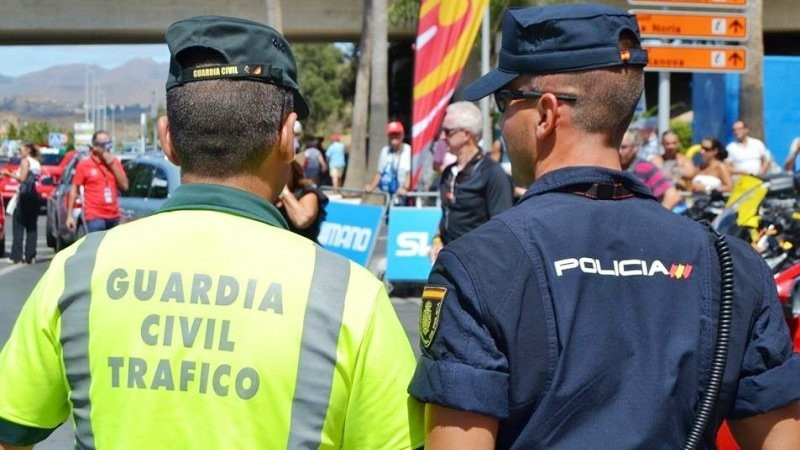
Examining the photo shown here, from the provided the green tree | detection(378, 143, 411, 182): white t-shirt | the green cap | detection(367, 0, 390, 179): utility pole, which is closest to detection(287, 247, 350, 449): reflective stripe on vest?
the green cap

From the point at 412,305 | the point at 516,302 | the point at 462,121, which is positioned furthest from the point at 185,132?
the point at 412,305

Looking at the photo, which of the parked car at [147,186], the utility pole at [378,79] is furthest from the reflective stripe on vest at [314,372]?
the utility pole at [378,79]

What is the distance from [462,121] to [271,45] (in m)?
5.97

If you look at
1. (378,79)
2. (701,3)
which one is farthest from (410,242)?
(378,79)

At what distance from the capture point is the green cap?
2.47 metres

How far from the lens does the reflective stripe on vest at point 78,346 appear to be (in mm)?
2371

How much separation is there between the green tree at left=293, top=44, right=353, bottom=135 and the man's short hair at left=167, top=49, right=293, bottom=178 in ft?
231

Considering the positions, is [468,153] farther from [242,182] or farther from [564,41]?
[242,182]

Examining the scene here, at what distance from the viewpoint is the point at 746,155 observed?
18.6 meters

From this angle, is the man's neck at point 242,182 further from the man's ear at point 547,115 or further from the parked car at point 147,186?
the parked car at point 147,186

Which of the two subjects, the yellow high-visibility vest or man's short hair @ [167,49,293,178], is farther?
man's short hair @ [167,49,293,178]

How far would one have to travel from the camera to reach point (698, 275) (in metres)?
2.53

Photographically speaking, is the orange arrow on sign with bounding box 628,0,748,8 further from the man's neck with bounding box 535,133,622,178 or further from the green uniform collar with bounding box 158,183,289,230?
the green uniform collar with bounding box 158,183,289,230

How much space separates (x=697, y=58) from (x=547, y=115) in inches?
514
